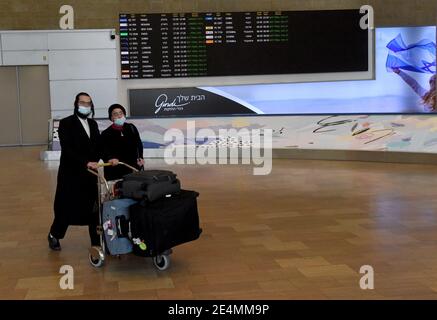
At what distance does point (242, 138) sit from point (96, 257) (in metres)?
7.88

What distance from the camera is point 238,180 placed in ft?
32.9

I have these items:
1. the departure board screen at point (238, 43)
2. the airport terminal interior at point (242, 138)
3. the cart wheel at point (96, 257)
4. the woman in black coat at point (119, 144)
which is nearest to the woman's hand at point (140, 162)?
the woman in black coat at point (119, 144)

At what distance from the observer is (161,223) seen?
460 centimetres

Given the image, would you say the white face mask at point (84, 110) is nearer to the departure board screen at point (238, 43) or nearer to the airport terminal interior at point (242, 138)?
the airport terminal interior at point (242, 138)

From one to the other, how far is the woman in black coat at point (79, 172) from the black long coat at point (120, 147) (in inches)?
4.6

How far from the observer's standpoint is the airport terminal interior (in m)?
4.93

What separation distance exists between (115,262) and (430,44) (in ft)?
45.5

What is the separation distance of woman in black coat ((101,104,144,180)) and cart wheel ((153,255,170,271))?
1.13 metres

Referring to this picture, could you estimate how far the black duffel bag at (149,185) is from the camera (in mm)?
4699

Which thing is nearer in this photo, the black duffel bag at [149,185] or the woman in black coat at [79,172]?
the black duffel bag at [149,185]

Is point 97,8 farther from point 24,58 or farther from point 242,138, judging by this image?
point 242,138

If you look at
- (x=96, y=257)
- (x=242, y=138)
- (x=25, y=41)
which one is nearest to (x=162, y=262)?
(x=96, y=257)

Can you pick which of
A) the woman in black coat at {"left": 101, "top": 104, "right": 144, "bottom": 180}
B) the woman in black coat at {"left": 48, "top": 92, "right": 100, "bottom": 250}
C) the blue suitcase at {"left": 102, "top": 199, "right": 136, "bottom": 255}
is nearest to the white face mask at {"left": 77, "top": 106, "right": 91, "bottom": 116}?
the woman in black coat at {"left": 48, "top": 92, "right": 100, "bottom": 250}

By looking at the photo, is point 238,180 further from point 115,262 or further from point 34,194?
point 115,262
